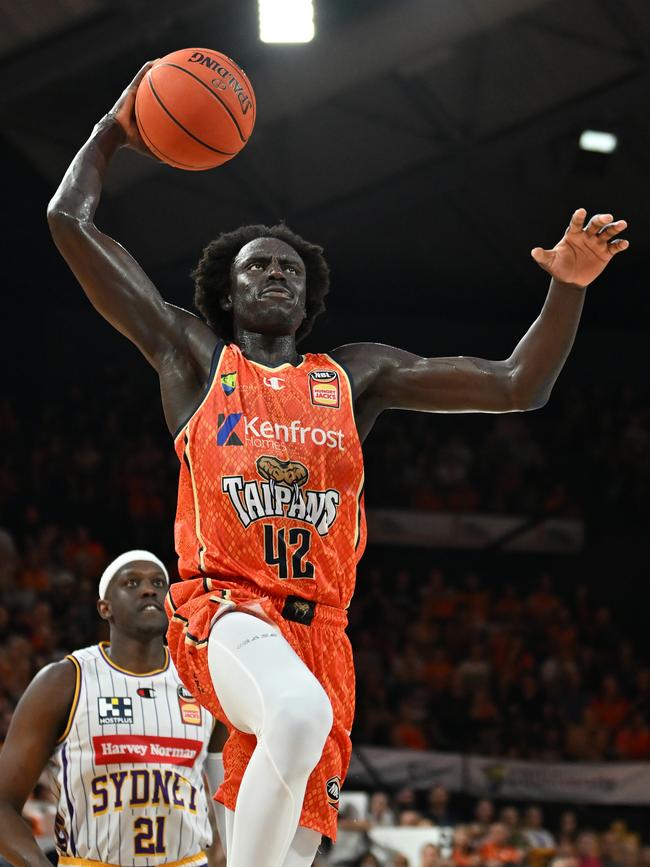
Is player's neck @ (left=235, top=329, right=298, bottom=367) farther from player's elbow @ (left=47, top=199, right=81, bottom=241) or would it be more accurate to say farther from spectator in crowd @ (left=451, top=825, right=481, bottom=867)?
spectator in crowd @ (left=451, top=825, right=481, bottom=867)

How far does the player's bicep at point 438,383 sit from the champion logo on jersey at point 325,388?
183 millimetres

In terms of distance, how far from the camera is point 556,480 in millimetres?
17938

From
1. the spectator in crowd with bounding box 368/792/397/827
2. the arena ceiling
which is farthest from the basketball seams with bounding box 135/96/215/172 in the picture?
the arena ceiling

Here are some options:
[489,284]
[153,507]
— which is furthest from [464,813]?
[489,284]

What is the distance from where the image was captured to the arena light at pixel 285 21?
10.6 m

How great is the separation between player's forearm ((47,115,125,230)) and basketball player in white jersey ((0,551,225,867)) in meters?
1.74

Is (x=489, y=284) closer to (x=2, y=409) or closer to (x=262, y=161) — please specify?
(x=262, y=161)

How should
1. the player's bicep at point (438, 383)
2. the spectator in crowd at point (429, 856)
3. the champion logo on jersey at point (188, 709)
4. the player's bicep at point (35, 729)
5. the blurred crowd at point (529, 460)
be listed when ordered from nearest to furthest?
1. the player's bicep at point (438, 383)
2. the player's bicep at point (35, 729)
3. the champion logo on jersey at point (188, 709)
4. the spectator in crowd at point (429, 856)
5. the blurred crowd at point (529, 460)

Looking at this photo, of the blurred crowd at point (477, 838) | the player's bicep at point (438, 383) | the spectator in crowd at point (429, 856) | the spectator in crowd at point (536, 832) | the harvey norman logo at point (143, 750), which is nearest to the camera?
the player's bicep at point (438, 383)

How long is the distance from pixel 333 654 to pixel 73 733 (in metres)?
1.56

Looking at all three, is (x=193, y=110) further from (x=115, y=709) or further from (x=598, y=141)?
(x=598, y=141)

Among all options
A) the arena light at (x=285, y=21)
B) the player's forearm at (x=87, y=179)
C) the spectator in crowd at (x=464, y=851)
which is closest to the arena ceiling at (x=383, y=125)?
the arena light at (x=285, y=21)

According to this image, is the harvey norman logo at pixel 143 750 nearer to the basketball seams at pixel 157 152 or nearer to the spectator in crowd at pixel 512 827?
the basketball seams at pixel 157 152

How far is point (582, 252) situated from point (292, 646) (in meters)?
1.52
